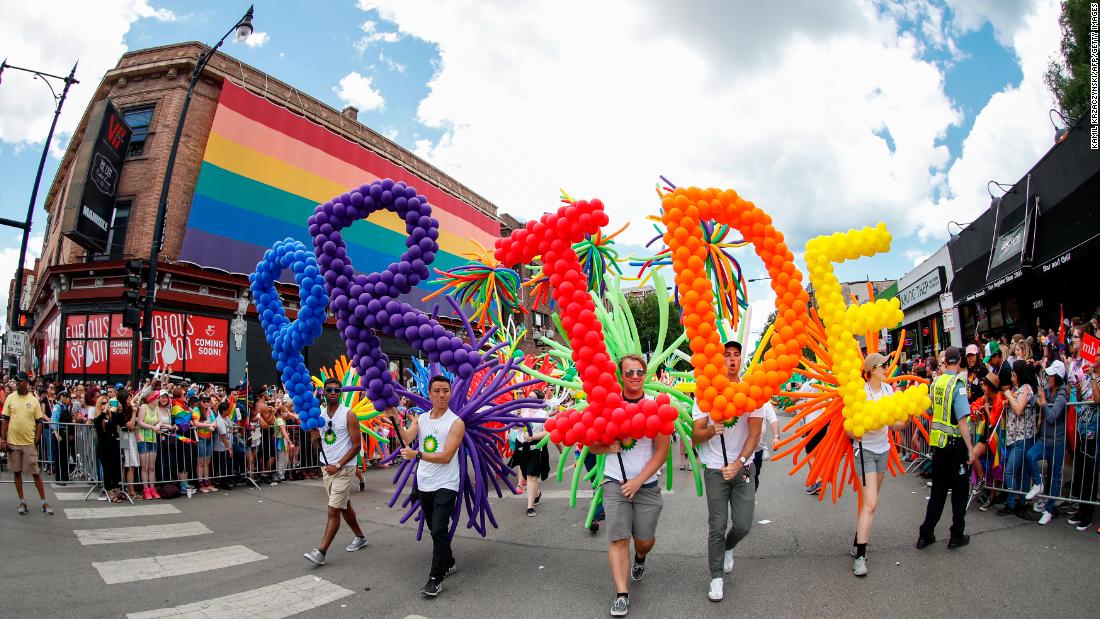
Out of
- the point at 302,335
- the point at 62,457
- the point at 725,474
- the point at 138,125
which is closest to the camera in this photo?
the point at 725,474

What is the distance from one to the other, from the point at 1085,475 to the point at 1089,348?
1.41 metres

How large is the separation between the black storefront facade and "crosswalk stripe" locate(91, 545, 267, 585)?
13236 millimetres

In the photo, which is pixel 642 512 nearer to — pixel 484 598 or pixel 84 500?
pixel 484 598

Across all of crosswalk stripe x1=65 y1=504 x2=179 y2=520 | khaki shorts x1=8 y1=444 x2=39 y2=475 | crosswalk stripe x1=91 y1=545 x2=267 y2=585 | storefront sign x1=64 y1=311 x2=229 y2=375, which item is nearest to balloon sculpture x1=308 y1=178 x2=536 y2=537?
crosswalk stripe x1=91 y1=545 x2=267 y2=585

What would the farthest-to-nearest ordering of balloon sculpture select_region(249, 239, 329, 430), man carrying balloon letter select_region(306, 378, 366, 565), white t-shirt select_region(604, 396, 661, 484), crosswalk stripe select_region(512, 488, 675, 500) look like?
crosswalk stripe select_region(512, 488, 675, 500), balloon sculpture select_region(249, 239, 329, 430), man carrying balloon letter select_region(306, 378, 366, 565), white t-shirt select_region(604, 396, 661, 484)

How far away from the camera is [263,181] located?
19078 millimetres

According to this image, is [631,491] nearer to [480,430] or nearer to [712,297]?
[712,297]

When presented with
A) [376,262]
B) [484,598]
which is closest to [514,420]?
[484,598]

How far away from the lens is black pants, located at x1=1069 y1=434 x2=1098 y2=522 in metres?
5.57

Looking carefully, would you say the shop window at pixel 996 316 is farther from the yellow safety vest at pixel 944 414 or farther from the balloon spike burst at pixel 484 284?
the balloon spike burst at pixel 484 284

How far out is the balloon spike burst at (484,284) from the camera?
7945mm

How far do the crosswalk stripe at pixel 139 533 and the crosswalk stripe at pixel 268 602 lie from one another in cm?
259

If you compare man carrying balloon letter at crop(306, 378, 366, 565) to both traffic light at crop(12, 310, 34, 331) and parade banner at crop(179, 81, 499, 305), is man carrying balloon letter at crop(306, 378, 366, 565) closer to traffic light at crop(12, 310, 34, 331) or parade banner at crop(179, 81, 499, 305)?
parade banner at crop(179, 81, 499, 305)

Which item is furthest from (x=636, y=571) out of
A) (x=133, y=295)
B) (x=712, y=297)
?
(x=133, y=295)
